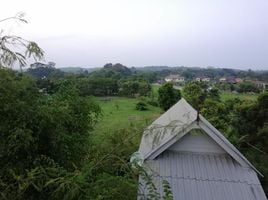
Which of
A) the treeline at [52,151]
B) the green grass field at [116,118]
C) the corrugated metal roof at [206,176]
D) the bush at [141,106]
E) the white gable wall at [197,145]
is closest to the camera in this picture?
the treeline at [52,151]

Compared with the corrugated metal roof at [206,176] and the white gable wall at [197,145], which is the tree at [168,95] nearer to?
the white gable wall at [197,145]

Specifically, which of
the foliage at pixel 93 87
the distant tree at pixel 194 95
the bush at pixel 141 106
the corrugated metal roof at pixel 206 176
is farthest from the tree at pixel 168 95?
the corrugated metal roof at pixel 206 176

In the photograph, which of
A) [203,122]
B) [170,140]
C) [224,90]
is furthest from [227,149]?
[224,90]

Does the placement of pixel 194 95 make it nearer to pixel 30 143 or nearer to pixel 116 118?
pixel 116 118

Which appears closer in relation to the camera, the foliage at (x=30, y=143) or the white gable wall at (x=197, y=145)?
the foliage at (x=30, y=143)

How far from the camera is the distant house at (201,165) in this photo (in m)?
5.44

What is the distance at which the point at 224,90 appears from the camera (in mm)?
49000

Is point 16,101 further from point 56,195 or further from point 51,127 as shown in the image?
point 56,195

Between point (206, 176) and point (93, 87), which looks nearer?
point (206, 176)

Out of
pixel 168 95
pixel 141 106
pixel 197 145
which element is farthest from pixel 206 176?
pixel 141 106

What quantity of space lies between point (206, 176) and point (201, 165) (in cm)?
31

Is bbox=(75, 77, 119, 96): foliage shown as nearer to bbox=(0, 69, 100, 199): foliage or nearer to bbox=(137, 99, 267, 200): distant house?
bbox=(0, 69, 100, 199): foliage

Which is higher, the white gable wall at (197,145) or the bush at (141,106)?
the white gable wall at (197,145)

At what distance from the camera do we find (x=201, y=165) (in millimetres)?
6051
